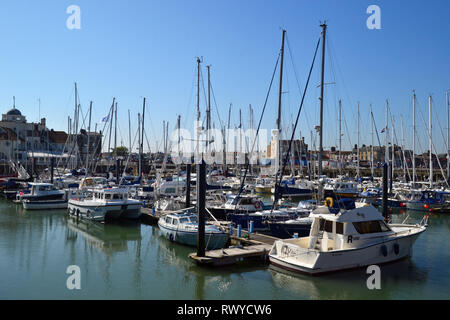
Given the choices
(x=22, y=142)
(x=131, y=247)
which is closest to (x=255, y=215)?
(x=131, y=247)

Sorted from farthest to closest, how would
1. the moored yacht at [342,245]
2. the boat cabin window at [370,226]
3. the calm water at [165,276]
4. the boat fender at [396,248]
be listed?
the boat fender at [396,248] < the boat cabin window at [370,226] < the moored yacht at [342,245] < the calm water at [165,276]

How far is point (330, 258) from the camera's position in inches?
711

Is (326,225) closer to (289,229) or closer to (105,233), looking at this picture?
(289,229)

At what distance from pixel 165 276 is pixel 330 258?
793 cm

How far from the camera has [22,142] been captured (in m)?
88.8

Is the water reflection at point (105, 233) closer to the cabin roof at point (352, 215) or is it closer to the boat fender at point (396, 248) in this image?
the cabin roof at point (352, 215)

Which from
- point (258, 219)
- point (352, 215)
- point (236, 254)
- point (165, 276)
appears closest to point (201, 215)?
point (236, 254)

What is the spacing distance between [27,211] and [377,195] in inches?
1587

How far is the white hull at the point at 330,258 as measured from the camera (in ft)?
59.0

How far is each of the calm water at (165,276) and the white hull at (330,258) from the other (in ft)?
1.26

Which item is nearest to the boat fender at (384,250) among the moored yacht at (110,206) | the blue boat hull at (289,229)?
the blue boat hull at (289,229)

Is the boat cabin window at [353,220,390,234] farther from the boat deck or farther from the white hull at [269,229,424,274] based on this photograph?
the boat deck

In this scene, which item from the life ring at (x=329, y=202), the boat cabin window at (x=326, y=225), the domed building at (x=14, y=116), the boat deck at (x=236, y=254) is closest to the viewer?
the boat cabin window at (x=326, y=225)
